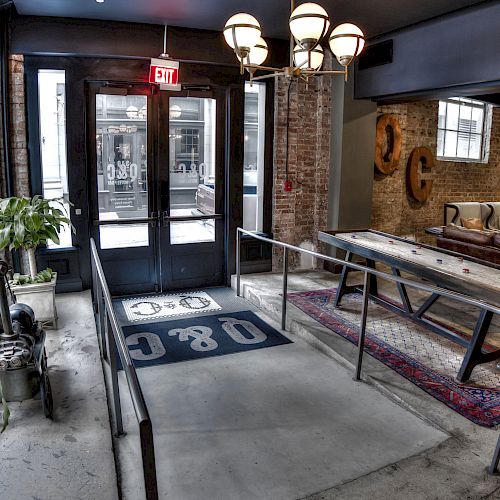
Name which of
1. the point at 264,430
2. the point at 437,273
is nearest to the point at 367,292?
the point at 437,273

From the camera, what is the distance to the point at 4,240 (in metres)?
3.75

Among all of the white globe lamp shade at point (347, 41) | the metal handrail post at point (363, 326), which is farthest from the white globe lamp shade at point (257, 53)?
the metal handrail post at point (363, 326)

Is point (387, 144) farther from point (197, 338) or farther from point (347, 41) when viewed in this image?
point (197, 338)

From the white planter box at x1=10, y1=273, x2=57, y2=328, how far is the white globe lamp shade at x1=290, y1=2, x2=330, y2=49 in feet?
9.36

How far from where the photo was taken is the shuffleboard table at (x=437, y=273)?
3379 millimetres

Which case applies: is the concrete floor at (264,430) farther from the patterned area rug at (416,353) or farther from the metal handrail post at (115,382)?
the patterned area rug at (416,353)

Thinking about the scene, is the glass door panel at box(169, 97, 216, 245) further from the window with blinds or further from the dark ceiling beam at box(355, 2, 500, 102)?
the window with blinds

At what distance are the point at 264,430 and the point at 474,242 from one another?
353 cm

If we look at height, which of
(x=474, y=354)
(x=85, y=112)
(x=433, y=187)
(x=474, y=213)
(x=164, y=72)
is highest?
(x=164, y=72)

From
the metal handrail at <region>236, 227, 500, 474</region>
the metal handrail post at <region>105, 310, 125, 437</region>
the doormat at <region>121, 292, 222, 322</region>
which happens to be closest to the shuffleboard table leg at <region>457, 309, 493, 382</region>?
the metal handrail at <region>236, 227, 500, 474</region>

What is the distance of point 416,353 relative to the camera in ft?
13.0

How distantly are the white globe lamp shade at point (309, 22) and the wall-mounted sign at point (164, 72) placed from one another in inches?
101

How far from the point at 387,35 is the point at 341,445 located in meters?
4.52

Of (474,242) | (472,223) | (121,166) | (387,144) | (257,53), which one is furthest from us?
(472,223)
